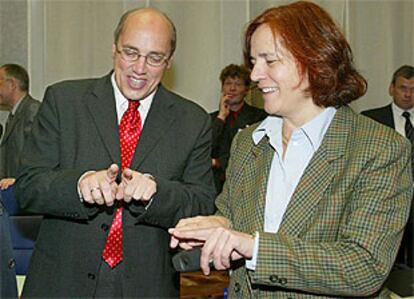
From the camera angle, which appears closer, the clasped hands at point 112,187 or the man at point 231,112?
the clasped hands at point 112,187

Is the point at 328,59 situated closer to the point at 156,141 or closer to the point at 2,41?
the point at 156,141

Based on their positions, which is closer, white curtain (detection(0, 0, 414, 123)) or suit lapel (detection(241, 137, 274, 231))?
suit lapel (detection(241, 137, 274, 231))

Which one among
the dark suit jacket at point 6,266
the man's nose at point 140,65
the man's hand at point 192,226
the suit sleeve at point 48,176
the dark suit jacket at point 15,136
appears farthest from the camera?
the dark suit jacket at point 15,136

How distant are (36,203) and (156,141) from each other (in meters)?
0.35

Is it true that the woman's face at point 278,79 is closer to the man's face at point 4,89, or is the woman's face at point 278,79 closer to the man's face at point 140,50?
the man's face at point 140,50

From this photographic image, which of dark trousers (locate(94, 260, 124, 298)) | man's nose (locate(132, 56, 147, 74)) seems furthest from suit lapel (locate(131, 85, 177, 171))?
dark trousers (locate(94, 260, 124, 298))

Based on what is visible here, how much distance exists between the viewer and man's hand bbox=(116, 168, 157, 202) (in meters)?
1.58

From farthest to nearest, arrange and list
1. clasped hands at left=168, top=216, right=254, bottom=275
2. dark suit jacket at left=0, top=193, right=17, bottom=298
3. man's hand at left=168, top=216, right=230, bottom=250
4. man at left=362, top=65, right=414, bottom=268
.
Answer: man at left=362, top=65, right=414, bottom=268 → dark suit jacket at left=0, top=193, right=17, bottom=298 → man's hand at left=168, top=216, right=230, bottom=250 → clasped hands at left=168, top=216, right=254, bottom=275

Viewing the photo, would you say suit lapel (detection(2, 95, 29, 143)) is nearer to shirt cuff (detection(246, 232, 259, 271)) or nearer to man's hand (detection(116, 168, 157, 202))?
man's hand (detection(116, 168, 157, 202))

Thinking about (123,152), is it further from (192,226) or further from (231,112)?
(231,112)

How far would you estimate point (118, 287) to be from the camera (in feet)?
5.69

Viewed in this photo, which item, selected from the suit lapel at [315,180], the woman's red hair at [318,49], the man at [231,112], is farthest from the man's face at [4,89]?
the suit lapel at [315,180]

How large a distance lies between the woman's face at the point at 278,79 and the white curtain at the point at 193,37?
253cm

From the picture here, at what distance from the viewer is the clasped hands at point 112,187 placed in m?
1.56
